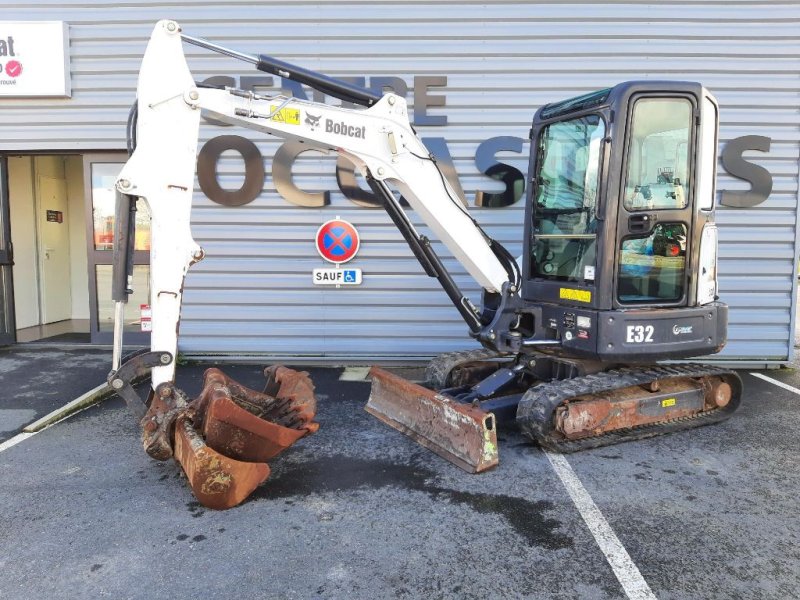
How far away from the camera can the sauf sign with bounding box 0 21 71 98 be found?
726 centimetres

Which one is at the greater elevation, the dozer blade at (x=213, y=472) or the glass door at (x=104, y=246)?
the glass door at (x=104, y=246)

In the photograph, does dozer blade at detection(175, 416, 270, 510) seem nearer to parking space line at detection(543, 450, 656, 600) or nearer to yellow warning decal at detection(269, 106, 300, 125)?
parking space line at detection(543, 450, 656, 600)

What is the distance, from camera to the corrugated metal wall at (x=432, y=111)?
23.4 ft

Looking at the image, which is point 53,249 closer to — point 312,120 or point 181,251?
point 181,251

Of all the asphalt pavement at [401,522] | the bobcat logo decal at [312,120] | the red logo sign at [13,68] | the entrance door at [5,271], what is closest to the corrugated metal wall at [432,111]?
the red logo sign at [13,68]

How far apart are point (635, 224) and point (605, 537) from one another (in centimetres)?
240

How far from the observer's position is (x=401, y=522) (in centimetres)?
341

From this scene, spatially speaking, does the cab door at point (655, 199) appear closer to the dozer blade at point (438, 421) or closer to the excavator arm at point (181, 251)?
the dozer blade at point (438, 421)

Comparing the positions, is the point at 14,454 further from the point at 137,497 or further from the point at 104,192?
the point at 104,192

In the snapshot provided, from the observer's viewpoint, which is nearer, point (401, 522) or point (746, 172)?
point (401, 522)

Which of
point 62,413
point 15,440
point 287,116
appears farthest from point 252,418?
point 62,413

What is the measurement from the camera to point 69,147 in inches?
299

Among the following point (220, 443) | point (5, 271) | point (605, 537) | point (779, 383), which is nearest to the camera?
point (605, 537)

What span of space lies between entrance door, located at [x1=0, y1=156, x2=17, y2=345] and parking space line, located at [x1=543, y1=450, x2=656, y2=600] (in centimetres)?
807
